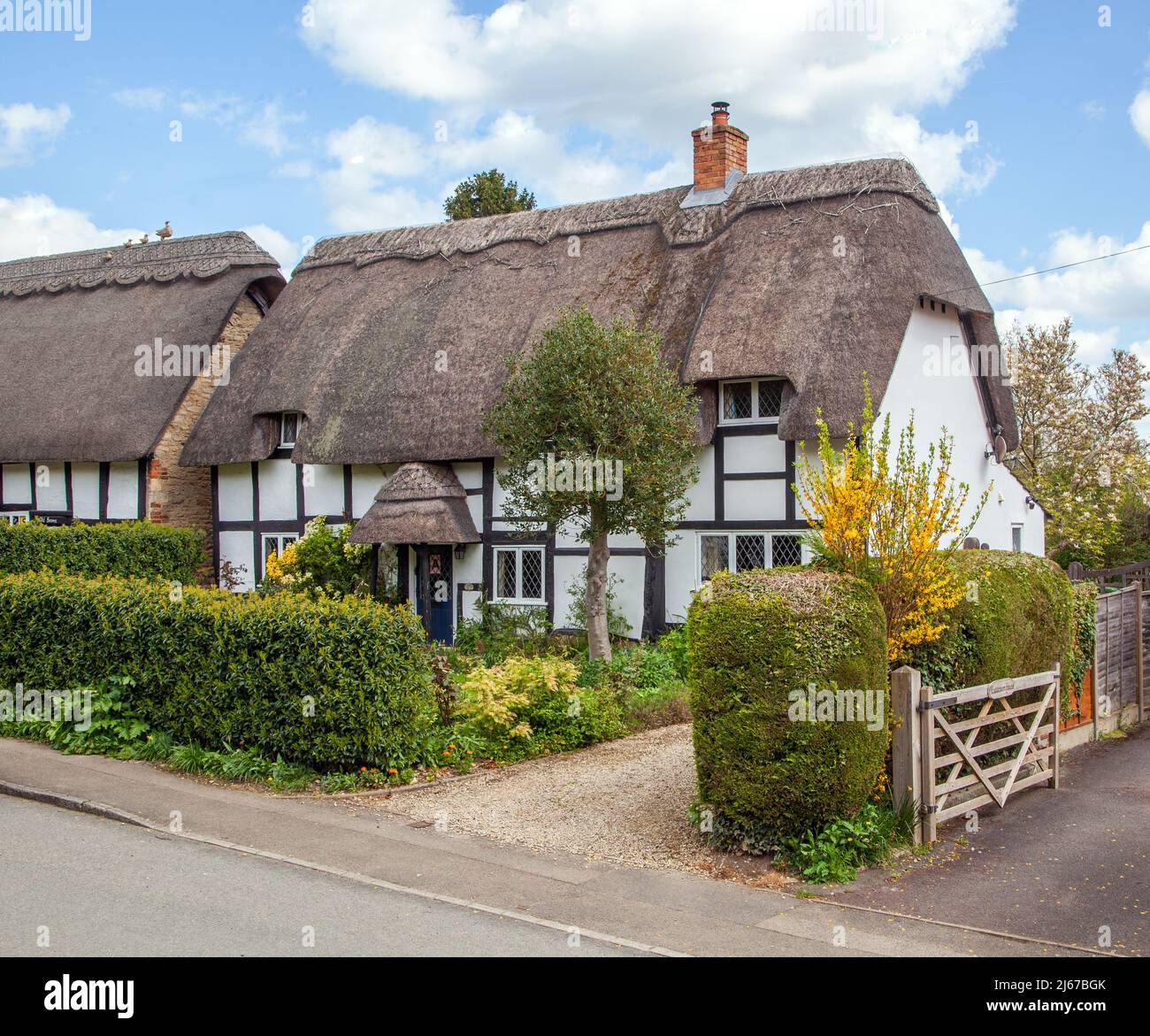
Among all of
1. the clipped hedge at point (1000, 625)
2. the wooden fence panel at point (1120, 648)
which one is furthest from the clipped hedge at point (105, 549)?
the wooden fence panel at point (1120, 648)

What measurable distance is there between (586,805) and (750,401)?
899 centimetres

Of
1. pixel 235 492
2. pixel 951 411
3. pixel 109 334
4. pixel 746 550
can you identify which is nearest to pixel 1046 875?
pixel 746 550

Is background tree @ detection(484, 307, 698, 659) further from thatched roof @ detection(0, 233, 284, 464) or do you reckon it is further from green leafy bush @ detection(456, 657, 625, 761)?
thatched roof @ detection(0, 233, 284, 464)

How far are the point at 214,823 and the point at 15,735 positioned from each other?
4.80 meters

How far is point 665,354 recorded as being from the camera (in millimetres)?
17250

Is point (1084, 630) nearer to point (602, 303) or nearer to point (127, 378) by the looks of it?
point (602, 303)

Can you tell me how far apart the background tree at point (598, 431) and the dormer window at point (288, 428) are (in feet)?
25.3

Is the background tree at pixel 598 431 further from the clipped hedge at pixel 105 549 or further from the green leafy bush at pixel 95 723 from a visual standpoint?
the clipped hedge at pixel 105 549

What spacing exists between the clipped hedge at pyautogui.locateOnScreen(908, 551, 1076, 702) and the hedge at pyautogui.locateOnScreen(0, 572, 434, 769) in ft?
14.9

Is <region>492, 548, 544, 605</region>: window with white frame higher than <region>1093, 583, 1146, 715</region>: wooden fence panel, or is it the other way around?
<region>492, 548, 544, 605</region>: window with white frame

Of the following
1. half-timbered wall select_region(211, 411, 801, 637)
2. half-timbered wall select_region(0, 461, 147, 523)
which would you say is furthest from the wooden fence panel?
half-timbered wall select_region(0, 461, 147, 523)

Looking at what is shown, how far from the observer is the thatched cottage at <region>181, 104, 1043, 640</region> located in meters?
16.7
